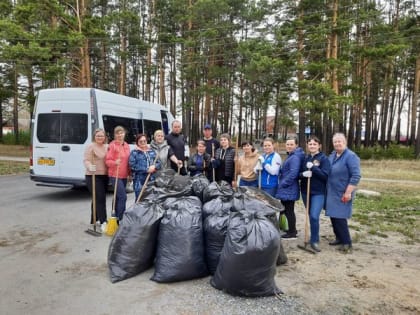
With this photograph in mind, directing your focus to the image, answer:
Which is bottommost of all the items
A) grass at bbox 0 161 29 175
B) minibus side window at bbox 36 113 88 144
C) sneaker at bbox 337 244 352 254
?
sneaker at bbox 337 244 352 254

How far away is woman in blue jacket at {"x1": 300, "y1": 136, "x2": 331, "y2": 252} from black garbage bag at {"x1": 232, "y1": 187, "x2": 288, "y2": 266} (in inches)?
29.7

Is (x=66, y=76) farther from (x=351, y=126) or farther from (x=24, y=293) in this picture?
(x=351, y=126)

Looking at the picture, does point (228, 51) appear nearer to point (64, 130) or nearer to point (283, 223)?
point (64, 130)

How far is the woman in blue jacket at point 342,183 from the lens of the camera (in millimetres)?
4113

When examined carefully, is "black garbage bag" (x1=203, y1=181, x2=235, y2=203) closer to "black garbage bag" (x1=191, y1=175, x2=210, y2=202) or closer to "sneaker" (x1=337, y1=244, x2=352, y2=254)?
"black garbage bag" (x1=191, y1=175, x2=210, y2=202)

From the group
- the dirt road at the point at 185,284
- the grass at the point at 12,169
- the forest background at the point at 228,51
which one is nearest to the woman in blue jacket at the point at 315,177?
the dirt road at the point at 185,284

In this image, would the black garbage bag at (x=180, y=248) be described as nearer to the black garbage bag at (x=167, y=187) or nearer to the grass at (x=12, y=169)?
the black garbage bag at (x=167, y=187)

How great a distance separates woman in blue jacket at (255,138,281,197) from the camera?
467 cm

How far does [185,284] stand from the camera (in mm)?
3256

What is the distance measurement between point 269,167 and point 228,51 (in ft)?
71.0

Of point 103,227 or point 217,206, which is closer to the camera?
point 217,206

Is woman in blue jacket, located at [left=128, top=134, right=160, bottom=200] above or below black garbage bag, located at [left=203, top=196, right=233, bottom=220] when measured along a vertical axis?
above


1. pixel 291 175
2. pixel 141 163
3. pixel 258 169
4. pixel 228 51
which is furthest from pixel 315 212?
pixel 228 51

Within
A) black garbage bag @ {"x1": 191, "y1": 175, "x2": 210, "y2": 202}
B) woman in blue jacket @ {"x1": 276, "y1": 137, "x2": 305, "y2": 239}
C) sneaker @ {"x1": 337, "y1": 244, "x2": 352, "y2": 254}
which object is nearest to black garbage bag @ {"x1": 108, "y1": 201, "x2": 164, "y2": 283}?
black garbage bag @ {"x1": 191, "y1": 175, "x2": 210, "y2": 202}
